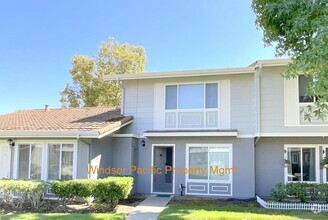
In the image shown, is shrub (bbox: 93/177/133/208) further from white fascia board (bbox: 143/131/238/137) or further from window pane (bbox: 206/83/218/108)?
window pane (bbox: 206/83/218/108)

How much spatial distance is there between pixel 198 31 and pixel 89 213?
14.7 metres

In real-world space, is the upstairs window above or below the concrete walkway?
above

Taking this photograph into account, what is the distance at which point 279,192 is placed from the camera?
14000 millimetres

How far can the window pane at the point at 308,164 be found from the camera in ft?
50.0

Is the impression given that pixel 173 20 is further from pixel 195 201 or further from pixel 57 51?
pixel 195 201

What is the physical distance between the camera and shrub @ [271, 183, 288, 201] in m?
13.9

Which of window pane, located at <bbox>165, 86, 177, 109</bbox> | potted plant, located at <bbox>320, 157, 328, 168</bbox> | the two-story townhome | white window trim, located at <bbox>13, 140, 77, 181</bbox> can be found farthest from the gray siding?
potted plant, located at <bbox>320, 157, 328, 168</bbox>

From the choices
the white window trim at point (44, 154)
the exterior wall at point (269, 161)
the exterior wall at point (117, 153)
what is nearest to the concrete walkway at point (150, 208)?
the exterior wall at point (117, 153)

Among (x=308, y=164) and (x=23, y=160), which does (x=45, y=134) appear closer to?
(x=23, y=160)

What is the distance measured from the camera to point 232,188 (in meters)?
15.5

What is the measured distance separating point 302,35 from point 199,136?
7.96m

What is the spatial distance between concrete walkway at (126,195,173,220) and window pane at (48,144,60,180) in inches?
175

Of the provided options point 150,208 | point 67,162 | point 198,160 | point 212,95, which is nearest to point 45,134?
point 67,162

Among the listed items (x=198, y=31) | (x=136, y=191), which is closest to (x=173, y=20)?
(x=198, y=31)
